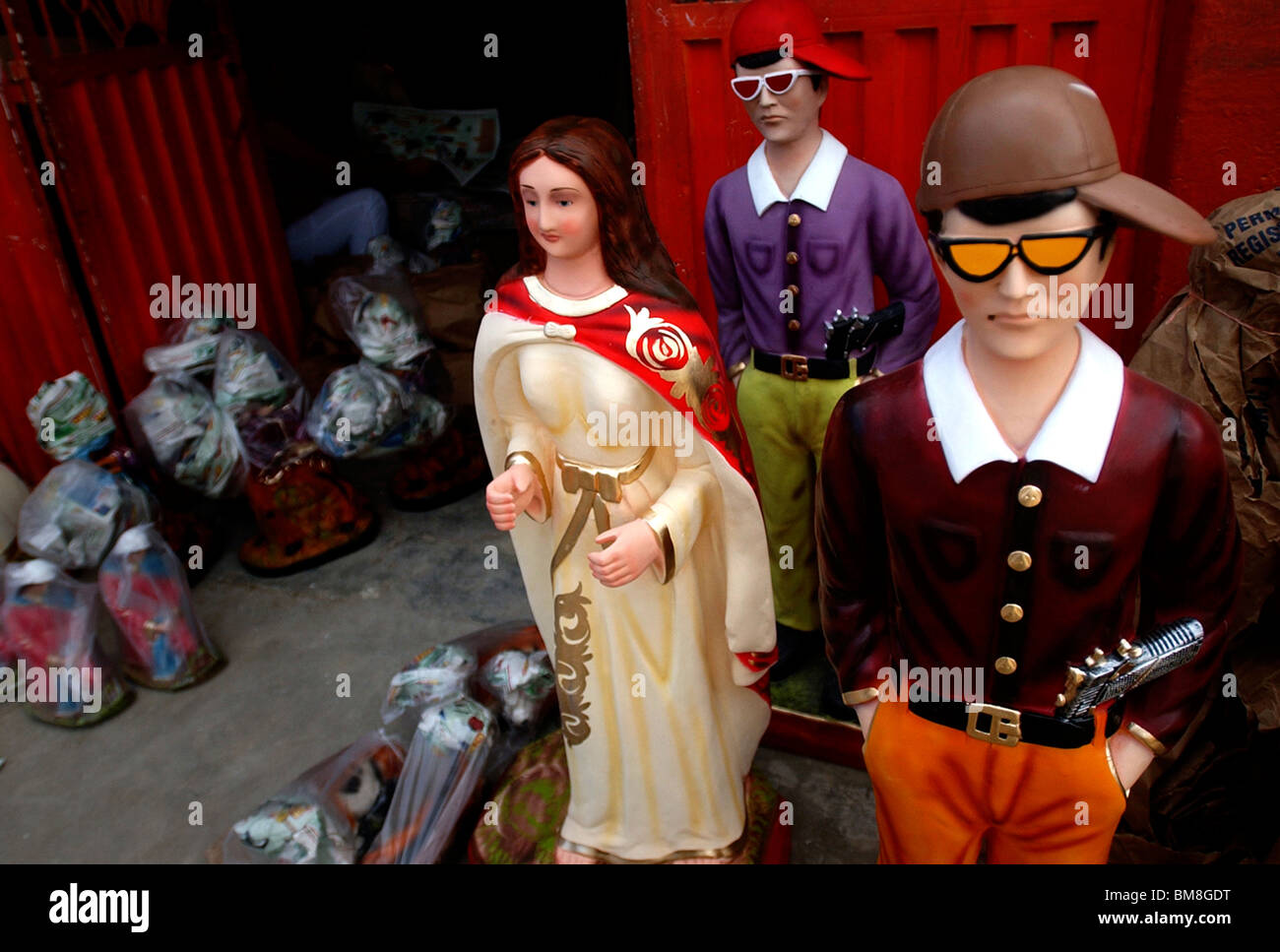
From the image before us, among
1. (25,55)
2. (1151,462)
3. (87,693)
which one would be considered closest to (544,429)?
(1151,462)

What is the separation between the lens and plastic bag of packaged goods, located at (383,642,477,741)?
3182mm

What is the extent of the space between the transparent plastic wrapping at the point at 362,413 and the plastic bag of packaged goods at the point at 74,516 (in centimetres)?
88

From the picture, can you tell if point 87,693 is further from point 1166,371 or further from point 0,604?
point 1166,371

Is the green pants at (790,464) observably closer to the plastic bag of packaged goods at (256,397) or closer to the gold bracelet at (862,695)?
the gold bracelet at (862,695)

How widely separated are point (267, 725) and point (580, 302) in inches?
93.5

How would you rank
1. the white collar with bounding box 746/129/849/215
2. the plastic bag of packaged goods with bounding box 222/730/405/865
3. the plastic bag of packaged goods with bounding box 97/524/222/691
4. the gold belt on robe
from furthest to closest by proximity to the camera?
the plastic bag of packaged goods with bounding box 97/524/222/691, the plastic bag of packaged goods with bounding box 222/730/405/865, the white collar with bounding box 746/129/849/215, the gold belt on robe

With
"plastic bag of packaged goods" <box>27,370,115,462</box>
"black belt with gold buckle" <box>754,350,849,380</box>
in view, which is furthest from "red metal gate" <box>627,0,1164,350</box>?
"plastic bag of packaged goods" <box>27,370,115,462</box>

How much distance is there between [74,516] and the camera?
4078mm

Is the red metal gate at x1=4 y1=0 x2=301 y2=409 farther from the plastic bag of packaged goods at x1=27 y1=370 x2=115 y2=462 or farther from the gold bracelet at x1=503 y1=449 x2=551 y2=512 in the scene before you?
the gold bracelet at x1=503 y1=449 x2=551 y2=512

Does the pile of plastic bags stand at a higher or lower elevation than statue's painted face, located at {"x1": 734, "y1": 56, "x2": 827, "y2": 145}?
lower

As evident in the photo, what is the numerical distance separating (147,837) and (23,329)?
2.53m

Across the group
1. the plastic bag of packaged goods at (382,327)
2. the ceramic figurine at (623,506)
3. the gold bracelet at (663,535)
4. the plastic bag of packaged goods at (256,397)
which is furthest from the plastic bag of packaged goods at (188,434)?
A: the gold bracelet at (663,535)

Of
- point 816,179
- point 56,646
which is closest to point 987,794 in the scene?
point 816,179

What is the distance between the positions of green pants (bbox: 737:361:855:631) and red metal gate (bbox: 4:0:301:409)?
3.20 m
